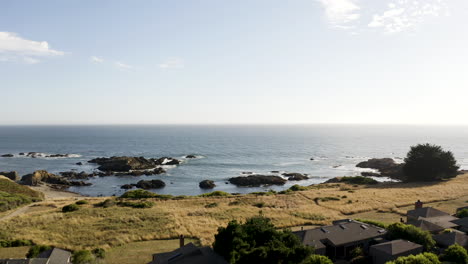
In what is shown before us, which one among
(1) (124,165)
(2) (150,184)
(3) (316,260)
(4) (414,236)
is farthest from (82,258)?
(1) (124,165)

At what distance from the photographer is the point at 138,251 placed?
26.9 meters

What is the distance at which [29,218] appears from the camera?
36.4 metres

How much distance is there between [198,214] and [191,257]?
1972 centimetres

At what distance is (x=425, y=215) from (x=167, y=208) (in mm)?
32061

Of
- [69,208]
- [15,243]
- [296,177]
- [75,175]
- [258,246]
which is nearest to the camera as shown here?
[258,246]

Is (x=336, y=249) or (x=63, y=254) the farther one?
(x=336, y=249)

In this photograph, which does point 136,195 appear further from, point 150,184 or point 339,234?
point 339,234

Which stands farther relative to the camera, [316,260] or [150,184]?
[150,184]

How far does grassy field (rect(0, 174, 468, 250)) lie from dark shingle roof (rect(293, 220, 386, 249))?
8182mm

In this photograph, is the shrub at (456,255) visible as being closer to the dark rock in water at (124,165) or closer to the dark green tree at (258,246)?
the dark green tree at (258,246)

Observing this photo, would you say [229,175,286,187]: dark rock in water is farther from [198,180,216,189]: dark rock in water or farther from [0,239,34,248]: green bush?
[0,239,34,248]: green bush

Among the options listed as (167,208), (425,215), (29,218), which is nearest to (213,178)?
(167,208)

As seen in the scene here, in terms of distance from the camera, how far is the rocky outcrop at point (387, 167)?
9318 centimetres

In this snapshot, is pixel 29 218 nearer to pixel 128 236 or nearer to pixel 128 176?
pixel 128 236
